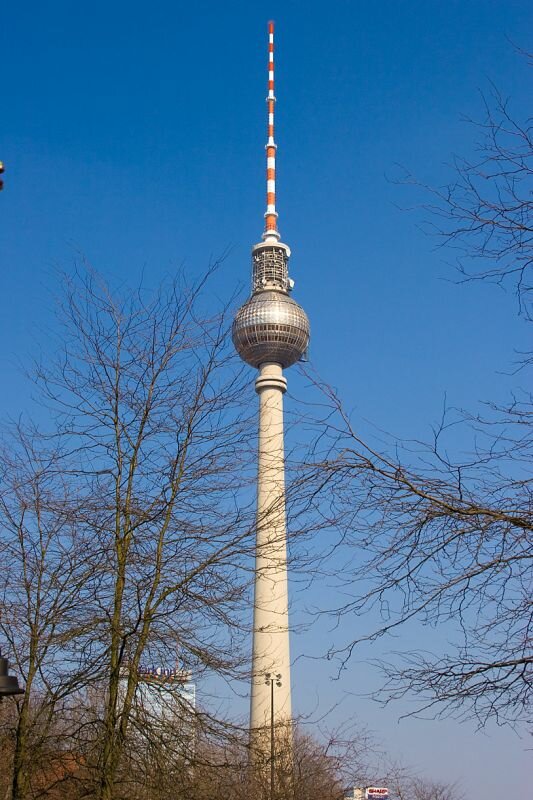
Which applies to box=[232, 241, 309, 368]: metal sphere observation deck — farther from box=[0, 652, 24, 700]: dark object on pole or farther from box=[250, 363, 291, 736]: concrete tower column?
box=[0, 652, 24, 700]: dark object on pole

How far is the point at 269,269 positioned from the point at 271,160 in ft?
33.0

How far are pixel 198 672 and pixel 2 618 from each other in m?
2.59

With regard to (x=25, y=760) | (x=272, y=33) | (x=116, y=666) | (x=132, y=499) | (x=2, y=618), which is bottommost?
(x=25, y=760)

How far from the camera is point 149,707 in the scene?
8.88 metres

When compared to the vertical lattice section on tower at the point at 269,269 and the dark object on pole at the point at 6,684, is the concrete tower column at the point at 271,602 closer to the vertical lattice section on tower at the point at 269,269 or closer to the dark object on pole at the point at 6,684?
the dark object on pole at the point at 6,684

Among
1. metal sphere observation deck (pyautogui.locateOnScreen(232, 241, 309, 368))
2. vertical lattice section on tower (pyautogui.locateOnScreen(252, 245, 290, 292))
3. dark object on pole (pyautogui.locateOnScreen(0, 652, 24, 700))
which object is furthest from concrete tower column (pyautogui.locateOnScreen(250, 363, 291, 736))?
vertical lattice section on tower (pyautogui.locateOnScreen(252, 245, 290, 292))

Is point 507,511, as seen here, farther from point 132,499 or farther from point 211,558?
point 132,499

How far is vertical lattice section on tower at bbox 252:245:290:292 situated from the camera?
85188 millimetres

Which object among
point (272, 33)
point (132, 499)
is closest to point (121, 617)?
point (132, 499)

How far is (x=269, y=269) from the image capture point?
282ft

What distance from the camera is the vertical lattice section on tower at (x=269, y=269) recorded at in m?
85.2

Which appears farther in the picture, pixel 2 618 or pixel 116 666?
pixel 2 618

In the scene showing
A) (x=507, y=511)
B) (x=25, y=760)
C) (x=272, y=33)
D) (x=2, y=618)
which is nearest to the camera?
(x=507, y=511)

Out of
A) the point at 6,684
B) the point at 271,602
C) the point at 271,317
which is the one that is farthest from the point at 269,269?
the point at 6,684
